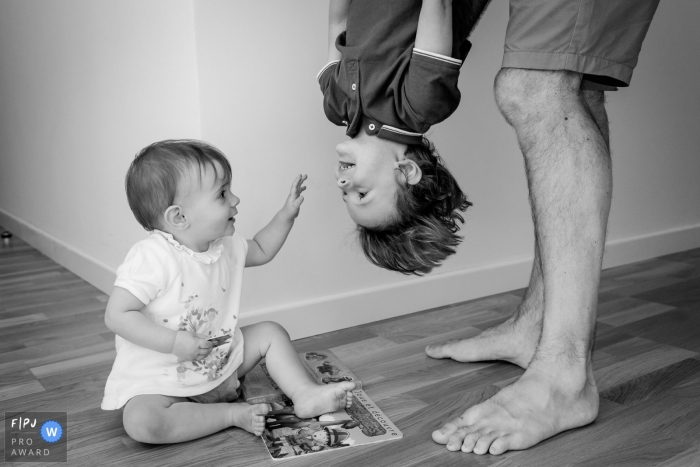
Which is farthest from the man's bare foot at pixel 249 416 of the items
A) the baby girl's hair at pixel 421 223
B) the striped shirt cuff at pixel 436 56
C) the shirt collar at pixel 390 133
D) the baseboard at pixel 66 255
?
the baseboard at pixel 66 255

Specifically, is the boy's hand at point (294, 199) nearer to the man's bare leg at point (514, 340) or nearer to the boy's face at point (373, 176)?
the boy's face at point (373, 176)

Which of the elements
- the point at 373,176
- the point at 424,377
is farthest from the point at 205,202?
the point at 424,377

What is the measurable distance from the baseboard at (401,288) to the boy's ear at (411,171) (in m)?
0.53

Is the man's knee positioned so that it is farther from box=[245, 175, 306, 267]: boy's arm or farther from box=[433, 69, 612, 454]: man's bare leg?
box=[245, 175, 306, 267]: boy's arm

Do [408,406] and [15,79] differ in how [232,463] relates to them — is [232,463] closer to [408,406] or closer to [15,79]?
[408,406]

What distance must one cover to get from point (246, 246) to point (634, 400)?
0.75m

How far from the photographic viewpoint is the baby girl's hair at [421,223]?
1240 mm

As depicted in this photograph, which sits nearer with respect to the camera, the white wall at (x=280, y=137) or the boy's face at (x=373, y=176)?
the boy's face at (x=373, y=176)

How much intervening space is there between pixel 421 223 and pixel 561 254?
28 centimetres

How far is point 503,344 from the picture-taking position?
4.55 feet

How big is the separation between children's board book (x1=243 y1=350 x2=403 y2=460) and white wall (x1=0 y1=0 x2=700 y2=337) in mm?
319

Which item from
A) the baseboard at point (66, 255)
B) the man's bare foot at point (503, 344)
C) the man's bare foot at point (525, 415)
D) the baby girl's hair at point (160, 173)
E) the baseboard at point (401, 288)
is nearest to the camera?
the man's bare foot at point (525, 415)

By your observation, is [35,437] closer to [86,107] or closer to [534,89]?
[534,89]

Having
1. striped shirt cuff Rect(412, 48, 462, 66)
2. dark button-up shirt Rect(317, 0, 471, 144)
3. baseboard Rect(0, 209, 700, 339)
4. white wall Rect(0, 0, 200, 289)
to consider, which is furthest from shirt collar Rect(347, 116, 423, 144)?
baseboard Rect(0, 209, 700, 339)
